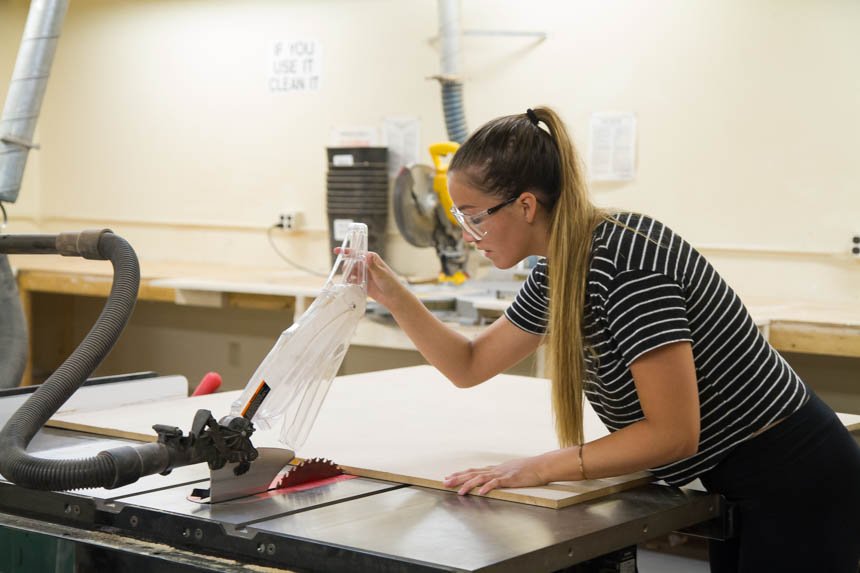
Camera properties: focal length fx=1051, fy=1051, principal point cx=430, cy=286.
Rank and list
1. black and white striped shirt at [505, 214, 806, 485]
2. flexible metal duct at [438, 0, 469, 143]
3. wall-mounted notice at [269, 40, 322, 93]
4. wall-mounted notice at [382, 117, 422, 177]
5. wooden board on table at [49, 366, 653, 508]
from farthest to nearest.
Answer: wall-mounted notice at [269, 40, 322, 93] < wall-mounted notice at [382, 117, 422, 177] < flexible metal duct at [438, 0, 469, 143] < wooden board on table at [49, 366, 653, 508] < black and white striped shirt at [505, 214, 806, 485]

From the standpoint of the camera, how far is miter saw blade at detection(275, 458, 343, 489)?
146cm

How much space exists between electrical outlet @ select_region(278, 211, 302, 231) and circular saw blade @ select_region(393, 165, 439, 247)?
46.3 inches

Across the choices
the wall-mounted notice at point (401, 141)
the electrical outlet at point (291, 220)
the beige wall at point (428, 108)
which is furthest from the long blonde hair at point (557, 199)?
the electrical outlet at point (291, 220)

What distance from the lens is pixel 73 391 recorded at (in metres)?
1.39

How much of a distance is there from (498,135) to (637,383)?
1.35ft

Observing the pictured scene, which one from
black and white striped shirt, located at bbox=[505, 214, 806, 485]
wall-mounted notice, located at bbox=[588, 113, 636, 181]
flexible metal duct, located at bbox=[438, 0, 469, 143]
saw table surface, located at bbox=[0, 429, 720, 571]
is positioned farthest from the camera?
flexible metal duct, located at bbox=[438, 0, 469, 143]

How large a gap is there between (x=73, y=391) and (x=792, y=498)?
1.02 metres

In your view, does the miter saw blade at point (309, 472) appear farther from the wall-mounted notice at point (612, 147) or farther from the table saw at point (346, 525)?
the wall-mounted notice at point (612, 147)

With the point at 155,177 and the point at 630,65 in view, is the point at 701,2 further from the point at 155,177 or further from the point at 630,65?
the point at 155,177

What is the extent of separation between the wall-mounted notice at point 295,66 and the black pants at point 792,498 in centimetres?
372

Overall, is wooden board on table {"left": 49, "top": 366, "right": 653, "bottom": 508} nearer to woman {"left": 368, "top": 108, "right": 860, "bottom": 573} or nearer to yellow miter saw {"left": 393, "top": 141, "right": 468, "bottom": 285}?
woman {"left": 368, "top": 108, "right": 860, "bottom": 573}

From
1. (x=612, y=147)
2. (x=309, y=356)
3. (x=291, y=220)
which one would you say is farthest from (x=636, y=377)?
(x=291, y=220)

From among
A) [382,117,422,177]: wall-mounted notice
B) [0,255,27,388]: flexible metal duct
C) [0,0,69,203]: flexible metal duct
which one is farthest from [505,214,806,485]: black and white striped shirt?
[382,117,422,177]: wall-mounted notice

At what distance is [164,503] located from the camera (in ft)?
4.42
